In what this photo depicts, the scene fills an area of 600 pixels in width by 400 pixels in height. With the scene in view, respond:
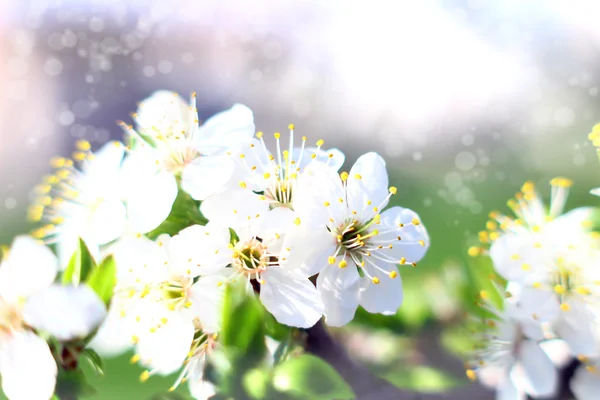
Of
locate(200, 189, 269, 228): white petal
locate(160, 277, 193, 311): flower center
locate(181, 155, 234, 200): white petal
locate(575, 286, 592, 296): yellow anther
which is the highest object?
locate(181, 155, 234, 200): white petal

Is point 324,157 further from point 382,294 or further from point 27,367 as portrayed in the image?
point 27,367

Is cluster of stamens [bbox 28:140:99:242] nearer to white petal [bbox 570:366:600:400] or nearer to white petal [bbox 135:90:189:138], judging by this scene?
white petal [bbox 135:90:189:138]

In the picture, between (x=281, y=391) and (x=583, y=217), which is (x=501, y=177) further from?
(x=281, y=391)

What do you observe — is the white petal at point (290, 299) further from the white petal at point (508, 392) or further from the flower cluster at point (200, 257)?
the white petal at point (508, 392)

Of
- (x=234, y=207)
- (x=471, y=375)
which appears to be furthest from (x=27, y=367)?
(x=471, y=375)

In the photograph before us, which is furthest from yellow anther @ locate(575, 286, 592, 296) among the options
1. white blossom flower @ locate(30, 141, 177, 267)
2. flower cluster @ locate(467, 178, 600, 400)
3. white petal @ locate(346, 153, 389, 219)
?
white blossom flower @ locate(30, 141, 177, 267)

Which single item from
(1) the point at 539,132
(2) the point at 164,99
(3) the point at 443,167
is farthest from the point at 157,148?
(1) the point at 539,132
